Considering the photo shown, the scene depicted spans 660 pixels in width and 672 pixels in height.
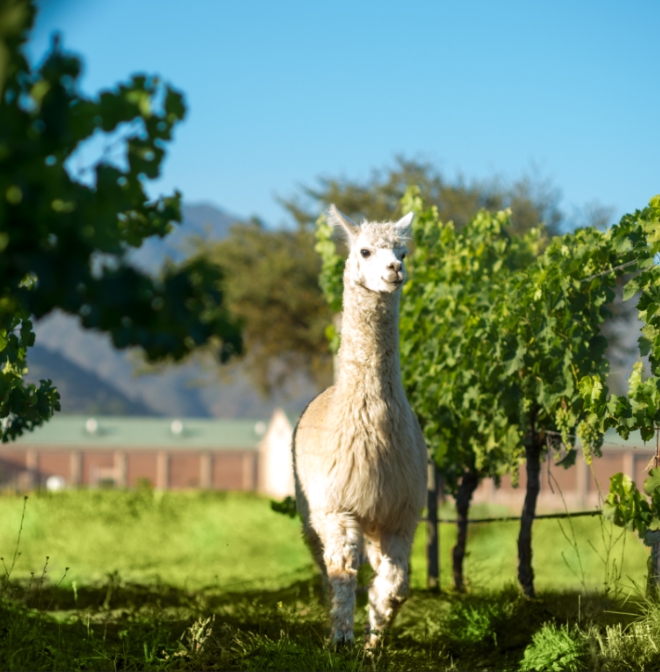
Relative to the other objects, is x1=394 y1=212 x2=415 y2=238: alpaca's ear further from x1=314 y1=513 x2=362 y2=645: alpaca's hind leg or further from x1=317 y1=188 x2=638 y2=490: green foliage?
x1=314 y1=513 x2=362 y2=645: alpaca's hind leg

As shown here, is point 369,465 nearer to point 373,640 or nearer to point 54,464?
point 373,640

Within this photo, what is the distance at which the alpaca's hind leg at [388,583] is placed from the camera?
7125 millimetres

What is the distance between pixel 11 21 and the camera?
2625 mm

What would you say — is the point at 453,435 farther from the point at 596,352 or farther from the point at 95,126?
the point at 95,126

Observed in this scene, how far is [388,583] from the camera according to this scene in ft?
23.4

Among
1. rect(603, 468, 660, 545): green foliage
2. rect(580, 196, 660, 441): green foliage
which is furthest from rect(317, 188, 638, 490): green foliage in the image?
rect(603, 468, 660, 545): green foliage

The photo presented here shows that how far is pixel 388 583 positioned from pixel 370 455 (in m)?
0.99

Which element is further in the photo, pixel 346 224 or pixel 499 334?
pixel 499 334

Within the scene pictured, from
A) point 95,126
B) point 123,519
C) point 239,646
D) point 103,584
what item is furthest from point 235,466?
point 95,126

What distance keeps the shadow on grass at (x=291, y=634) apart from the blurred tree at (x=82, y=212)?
3.72 metres

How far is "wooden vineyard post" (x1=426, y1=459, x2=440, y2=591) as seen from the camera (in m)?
11.3

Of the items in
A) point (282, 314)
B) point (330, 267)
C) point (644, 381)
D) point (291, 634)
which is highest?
point (282, 314)

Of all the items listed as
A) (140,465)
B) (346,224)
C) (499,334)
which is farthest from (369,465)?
(140,465)

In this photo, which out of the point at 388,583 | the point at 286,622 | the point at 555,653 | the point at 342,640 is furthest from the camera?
the point at 286,622
